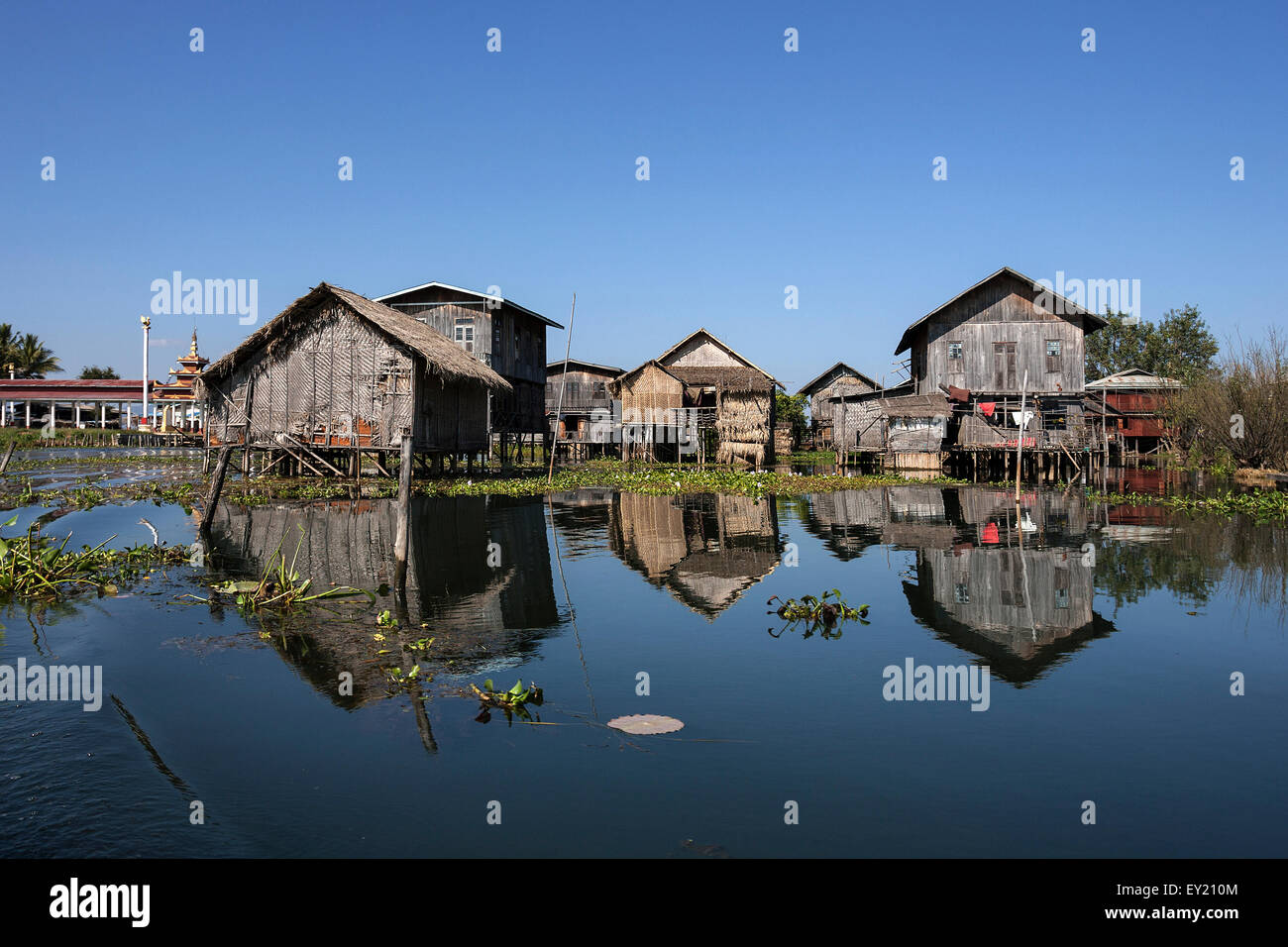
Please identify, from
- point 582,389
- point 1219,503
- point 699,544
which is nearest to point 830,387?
point 582,389

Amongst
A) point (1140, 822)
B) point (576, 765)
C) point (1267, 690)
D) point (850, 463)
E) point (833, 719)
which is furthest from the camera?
point (850, 463)

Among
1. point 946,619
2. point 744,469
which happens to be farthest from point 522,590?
point 744,469

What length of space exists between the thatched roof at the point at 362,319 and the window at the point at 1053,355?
76.6 feet

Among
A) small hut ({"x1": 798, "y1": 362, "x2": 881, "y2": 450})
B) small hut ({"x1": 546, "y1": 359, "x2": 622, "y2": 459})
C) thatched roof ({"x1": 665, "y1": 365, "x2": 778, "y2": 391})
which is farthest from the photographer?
small hut ({"x1": 798, "y1": 362, "x2": 881, "y2": 450})

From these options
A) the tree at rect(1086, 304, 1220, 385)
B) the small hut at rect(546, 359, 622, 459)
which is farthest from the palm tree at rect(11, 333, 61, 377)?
the tree at rect(1086, 304, 1220, 385)

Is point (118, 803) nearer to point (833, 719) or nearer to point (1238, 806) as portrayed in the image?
point (833, 719)

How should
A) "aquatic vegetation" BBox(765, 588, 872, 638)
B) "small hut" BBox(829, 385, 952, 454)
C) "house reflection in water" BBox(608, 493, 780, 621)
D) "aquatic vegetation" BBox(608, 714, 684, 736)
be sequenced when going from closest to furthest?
"aquatic vegetation" BBox(608, 714, 684, 736) < "aquatic vegetation" BBox(765, 588, 872, 638) < "house reflection in water" BBox(608, 493, 780, 621) < "small hut" BBox(829, 385, 952, 454)

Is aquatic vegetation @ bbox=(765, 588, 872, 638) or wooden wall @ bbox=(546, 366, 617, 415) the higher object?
wooden wall @ bbox=(546, 366, 617, 415)

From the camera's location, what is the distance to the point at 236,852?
443cm

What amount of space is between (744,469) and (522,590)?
24101 millimetres

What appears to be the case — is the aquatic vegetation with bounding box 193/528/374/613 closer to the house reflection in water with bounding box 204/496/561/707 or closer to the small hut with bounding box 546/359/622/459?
the house reflection in water with bounding box 204/496/561/707

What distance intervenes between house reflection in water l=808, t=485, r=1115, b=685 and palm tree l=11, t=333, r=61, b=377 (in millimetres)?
66556

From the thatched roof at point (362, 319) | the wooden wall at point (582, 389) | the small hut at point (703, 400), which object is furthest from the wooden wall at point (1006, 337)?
the wooden wall at point (582, 389)

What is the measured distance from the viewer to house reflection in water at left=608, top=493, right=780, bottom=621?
11641 mm
